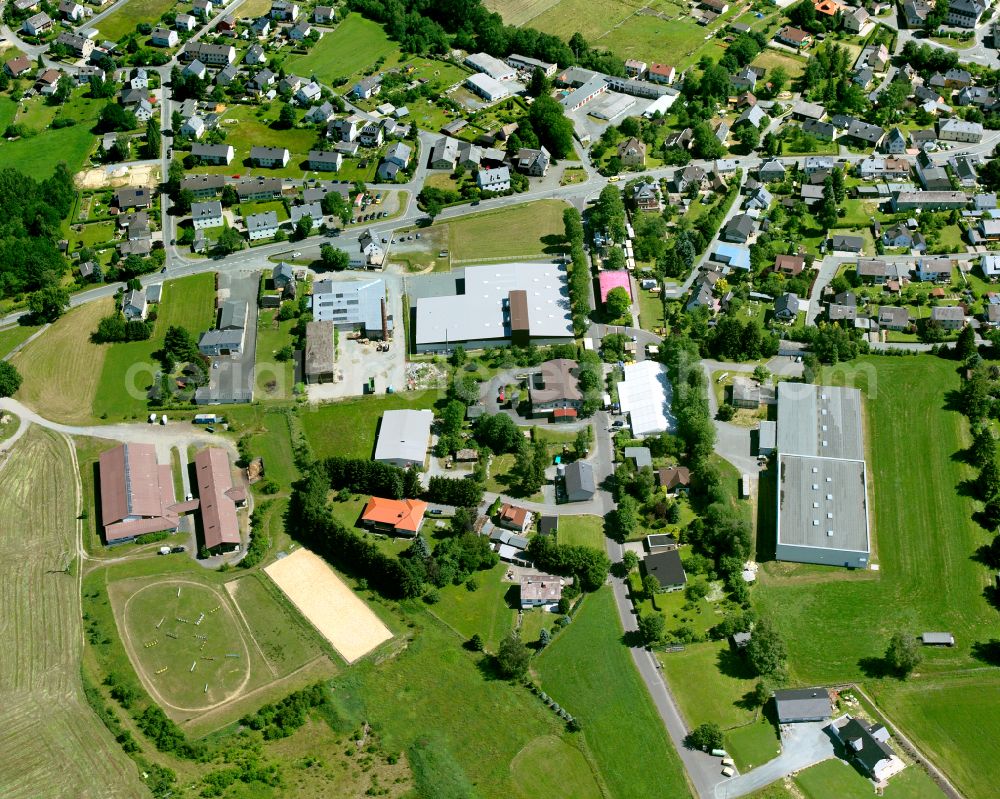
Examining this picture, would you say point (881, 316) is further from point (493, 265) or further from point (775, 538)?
point (493, 265)

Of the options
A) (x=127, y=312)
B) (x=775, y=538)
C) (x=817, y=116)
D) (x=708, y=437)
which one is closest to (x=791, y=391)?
(x=708, y=437)

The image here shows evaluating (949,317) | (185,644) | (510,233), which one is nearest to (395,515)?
(185,644)

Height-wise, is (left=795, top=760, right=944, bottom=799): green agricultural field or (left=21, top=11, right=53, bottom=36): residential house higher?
(left=21, top=11, right=53, bottom=36): residential house

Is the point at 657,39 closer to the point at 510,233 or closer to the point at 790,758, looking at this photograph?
the point at 510,233

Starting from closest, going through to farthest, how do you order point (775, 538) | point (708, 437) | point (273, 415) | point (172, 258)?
point (775, 538) → point (708, 437) → point (273, 415) → point (172, 258)

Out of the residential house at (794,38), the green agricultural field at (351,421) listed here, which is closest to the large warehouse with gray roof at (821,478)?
the green agricultural field at (351,421)

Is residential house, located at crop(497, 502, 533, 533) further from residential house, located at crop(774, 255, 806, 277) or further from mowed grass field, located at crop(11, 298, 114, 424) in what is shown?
residential house, located at crop(774, 255, 806, 277)

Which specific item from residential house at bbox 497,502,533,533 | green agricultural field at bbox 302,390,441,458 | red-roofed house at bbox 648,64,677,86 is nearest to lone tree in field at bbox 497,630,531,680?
residential house at bbox 497,502,533,533
